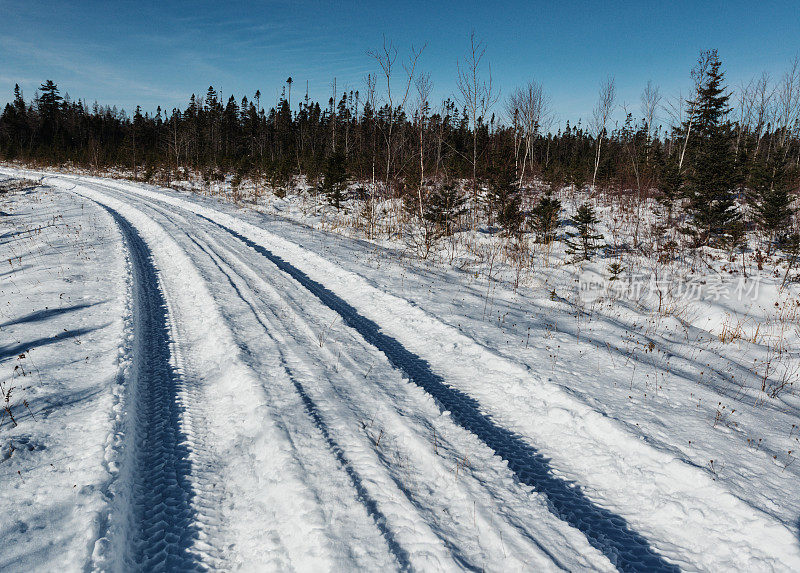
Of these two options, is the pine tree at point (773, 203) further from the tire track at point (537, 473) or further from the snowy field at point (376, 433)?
the tire track at point (537, 473)

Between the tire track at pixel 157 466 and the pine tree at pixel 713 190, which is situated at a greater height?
the pine tree at pixel 713 190

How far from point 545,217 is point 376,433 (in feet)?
39.5

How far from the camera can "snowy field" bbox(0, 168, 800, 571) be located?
238 cm

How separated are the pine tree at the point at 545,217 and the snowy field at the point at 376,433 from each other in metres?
6.73

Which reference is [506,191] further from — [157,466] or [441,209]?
[157,466]

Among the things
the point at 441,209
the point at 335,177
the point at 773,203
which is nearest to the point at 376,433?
the point at 441,209

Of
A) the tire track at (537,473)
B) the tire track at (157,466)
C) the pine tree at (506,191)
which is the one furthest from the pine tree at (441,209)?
the tire track at (157,466)

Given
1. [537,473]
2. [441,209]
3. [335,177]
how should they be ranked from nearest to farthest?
[537,473], [441,209], [335,177]

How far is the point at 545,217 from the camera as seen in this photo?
13.5 metres

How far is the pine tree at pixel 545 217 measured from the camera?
43.5 ft

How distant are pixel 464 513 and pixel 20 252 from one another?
12.4 metres

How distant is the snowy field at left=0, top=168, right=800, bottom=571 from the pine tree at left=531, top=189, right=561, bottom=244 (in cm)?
673

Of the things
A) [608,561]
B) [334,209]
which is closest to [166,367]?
[608,561]

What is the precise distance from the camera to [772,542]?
242 cm
